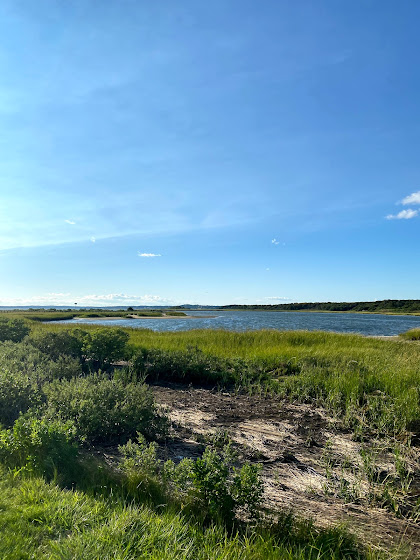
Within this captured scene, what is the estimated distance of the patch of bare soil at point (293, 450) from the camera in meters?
4.01

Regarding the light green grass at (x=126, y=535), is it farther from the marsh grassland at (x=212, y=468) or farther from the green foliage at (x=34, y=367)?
the green foliage at (x=34, y=367)

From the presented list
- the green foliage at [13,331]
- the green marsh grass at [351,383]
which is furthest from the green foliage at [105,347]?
the green foliage at [13,331]

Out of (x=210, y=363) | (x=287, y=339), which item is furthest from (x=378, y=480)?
(x=287, y=339)

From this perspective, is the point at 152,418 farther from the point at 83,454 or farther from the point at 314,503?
the point at 314,503

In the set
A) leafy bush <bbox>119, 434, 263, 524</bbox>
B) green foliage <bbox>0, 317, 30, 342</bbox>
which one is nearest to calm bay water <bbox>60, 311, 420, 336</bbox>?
green foliage <bbox>0, 317, 30, 342</bbox>

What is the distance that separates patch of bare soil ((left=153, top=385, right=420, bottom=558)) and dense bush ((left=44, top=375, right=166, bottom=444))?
27.0 inches

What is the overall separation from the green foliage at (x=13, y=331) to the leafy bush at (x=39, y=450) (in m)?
12.4

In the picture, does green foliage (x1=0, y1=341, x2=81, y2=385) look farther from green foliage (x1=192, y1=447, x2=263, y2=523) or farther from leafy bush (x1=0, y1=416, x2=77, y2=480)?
green foliage (x1=192, y1=447, x2=263, y2=523)

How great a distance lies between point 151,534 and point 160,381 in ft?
30.0

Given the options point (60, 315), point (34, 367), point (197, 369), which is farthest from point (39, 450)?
point (60, 315)

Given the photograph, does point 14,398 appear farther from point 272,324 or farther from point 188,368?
point 272,324

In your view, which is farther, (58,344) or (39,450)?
(58,344)

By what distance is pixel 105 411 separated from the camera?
19.5ft

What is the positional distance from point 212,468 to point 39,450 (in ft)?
7.54
